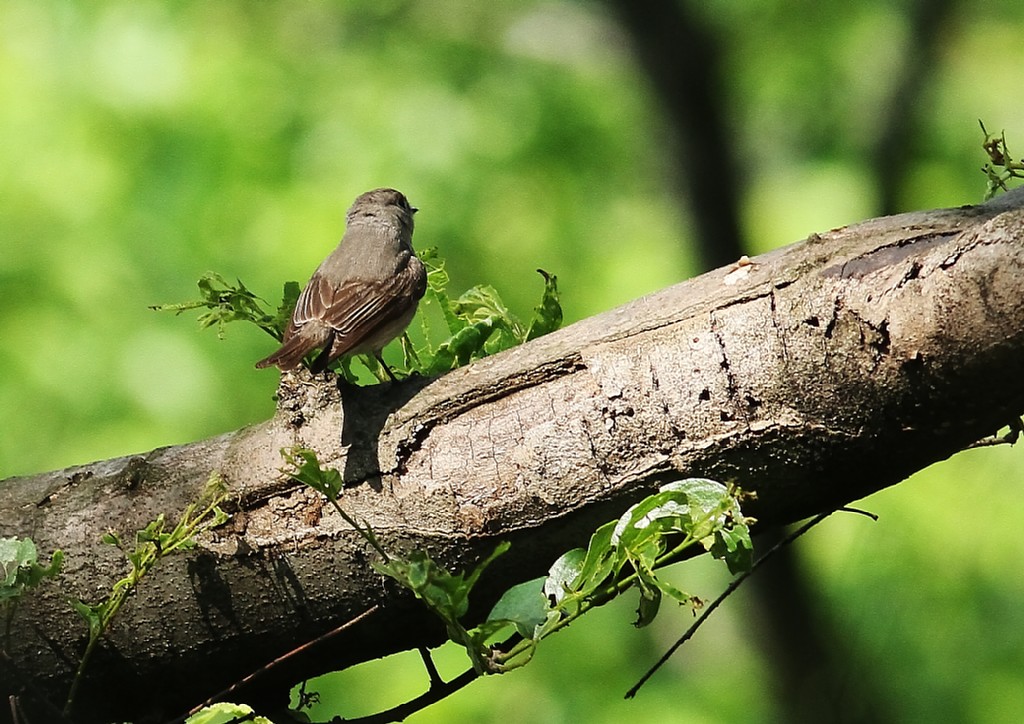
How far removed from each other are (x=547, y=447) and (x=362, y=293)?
1.63 meters

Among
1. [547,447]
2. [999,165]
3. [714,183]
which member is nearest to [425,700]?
[547,447]

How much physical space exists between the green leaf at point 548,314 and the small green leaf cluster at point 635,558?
2.55 feet

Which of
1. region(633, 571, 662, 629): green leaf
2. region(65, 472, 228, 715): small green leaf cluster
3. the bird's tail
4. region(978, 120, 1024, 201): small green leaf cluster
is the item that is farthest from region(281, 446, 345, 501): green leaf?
region(978, 120, 1024, 201): small green leaf cluster

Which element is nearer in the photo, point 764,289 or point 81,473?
point 764,289

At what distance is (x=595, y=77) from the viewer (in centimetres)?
891

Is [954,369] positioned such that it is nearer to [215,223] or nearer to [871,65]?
[215,223]

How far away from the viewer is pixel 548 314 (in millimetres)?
2715

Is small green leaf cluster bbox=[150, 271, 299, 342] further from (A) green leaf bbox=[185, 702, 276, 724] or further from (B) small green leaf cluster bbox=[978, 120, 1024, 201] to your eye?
(B) small green leaf cluster bbox=[978, 120, 1024, 201]

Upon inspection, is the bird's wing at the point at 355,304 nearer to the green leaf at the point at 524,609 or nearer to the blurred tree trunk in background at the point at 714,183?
the green leaf at the point at 524,609

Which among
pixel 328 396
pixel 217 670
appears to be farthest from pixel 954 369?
pixel 217 670

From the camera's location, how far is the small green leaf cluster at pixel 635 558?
Result: 1880mm

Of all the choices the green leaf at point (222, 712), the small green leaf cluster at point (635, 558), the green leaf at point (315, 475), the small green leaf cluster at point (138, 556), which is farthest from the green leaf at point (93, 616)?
the small green leaf cluster at point (635, 558)

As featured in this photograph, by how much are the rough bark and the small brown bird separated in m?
0.45

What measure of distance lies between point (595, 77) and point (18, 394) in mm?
4535
